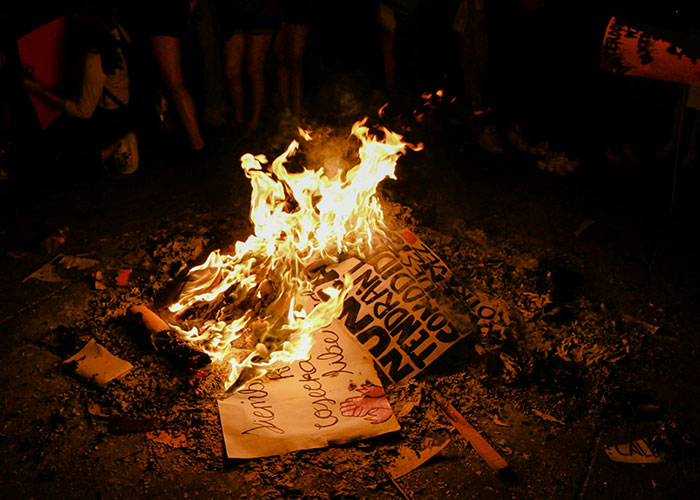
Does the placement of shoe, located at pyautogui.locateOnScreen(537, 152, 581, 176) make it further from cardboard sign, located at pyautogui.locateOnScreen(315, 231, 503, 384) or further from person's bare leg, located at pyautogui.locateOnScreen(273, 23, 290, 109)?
person's bare leg, located at pyautogui.locateOnScreen(273, 23, 290, 109)

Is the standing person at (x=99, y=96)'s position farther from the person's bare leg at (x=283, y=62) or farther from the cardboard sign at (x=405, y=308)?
the cardboard sign at (x=405, y=308)

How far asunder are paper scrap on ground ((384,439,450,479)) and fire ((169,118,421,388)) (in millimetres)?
1036

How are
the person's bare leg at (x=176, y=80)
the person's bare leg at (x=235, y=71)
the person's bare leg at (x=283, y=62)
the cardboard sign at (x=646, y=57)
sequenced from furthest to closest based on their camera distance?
1. the person's bare leg at (x=283, y=62)
2. the person's bare leg at (x=235, y=71)
3. the person's bare leg at (x=176, y=80)
4. the cardboard sign at (x=646, y=57)

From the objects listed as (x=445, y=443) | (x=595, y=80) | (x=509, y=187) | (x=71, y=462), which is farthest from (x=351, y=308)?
(x=595, y=80)

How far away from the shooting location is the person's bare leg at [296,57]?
6664 millimetres

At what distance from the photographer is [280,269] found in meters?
4.46

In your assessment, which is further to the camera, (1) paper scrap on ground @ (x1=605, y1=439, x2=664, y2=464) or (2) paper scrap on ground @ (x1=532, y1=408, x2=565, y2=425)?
(2) paper scrap on ground @ (x1=532, y1=408, x2=565, y2=425)

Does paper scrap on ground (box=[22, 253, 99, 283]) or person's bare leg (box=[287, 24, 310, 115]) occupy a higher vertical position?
person's bare leg (box=[287, 24, 310, 115])

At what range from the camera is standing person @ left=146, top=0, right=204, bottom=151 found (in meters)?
5.66

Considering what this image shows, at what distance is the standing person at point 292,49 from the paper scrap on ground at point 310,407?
4411 millimetres

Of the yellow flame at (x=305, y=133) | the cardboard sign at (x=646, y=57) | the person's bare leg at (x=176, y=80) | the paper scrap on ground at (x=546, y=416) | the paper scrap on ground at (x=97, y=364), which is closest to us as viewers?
the paper scrap on ground at (x=546, y=416)

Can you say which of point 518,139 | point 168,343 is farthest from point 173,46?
point 518,139

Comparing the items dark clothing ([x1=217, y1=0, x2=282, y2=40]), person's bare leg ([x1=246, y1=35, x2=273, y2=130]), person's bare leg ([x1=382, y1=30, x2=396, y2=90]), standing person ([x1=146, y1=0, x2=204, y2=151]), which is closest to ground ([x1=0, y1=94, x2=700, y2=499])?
standing person ([x1=146, y1=0, x2=204, y2=151])

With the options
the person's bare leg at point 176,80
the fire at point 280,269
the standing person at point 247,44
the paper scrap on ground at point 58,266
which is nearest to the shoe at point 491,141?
the fire at point 280,269
